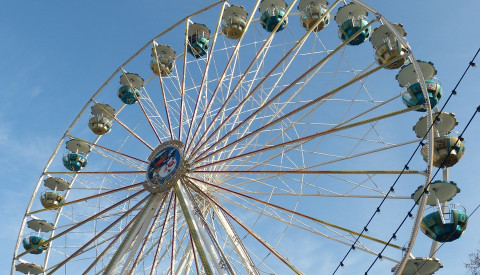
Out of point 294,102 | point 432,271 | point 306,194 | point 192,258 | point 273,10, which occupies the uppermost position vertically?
point 273,10

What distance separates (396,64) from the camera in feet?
45.2

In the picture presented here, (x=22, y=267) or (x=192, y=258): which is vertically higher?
(x=22, y=267)

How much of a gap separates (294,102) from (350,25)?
108 inches

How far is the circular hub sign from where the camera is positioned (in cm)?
1358

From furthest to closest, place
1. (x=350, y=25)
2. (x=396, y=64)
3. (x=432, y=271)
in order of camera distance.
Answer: (x=350, y=25), (x=396, y=64), (x=432, y=271)

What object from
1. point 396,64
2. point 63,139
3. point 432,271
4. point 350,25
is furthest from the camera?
point 63,139

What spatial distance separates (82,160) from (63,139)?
3.39 feet

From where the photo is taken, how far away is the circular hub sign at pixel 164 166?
1358 centimetres

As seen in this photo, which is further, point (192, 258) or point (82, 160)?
point (82, 160)

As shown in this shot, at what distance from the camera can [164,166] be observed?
14.2 m

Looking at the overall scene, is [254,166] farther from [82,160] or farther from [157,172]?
[82,160]

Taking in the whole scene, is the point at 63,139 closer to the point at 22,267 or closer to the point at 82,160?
the point at 82,160

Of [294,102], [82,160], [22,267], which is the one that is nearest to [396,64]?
[294,102]

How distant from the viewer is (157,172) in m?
14.2
